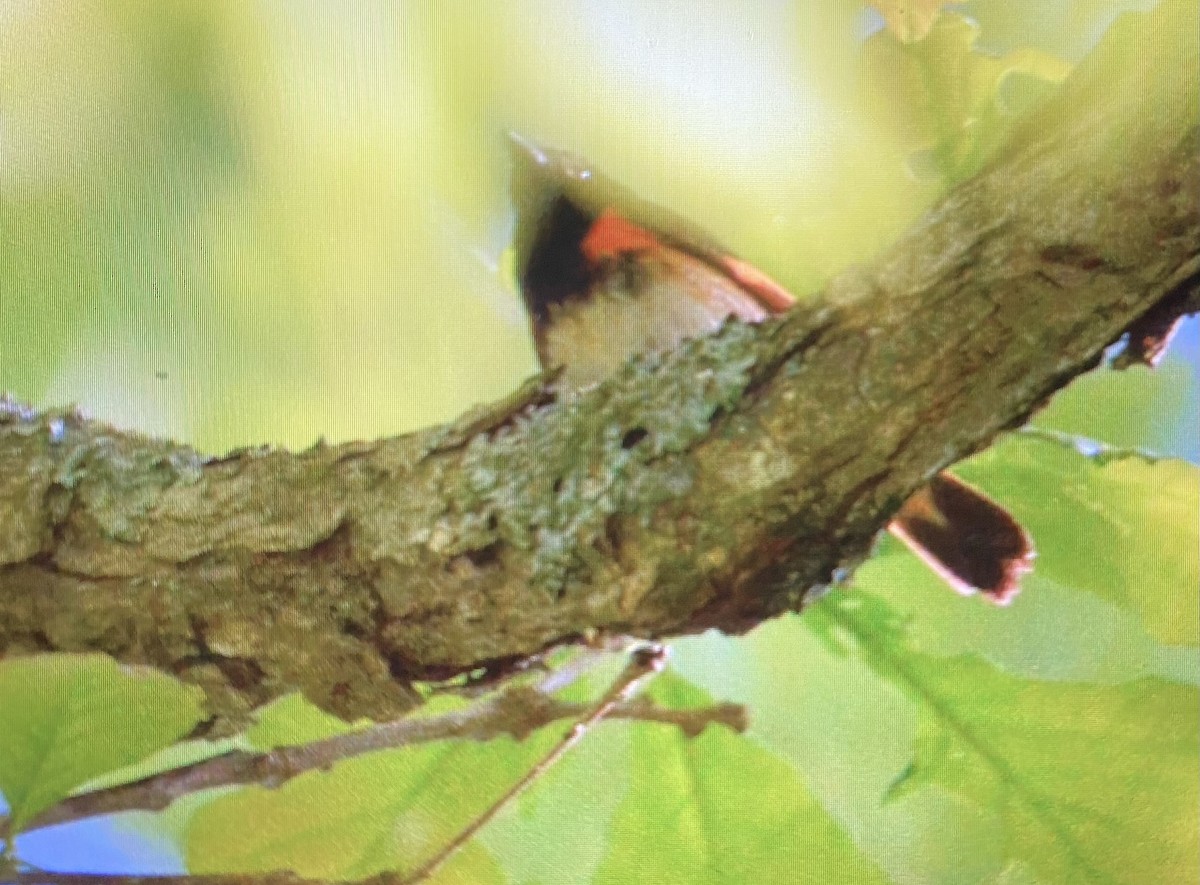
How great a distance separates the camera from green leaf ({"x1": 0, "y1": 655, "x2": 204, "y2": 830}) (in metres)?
0.62

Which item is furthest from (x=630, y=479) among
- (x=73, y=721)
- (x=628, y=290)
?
(x=73, y=721)

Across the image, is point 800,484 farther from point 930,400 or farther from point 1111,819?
point 1111,819

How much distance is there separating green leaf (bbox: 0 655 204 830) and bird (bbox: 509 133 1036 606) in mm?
312

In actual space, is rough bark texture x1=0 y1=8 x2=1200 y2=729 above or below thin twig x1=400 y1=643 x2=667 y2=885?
above

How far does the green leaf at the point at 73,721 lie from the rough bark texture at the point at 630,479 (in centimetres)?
2

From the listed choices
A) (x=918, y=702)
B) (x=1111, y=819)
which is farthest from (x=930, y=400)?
(x=1111, y=819)

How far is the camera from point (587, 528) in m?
0.56

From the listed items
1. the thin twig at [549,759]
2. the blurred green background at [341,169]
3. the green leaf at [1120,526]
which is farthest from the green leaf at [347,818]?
the green leaf at [1120,526]

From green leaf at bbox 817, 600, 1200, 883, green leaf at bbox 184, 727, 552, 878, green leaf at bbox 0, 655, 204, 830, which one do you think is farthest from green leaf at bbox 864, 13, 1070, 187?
green leaf at bbox 0, 655, 204, 830

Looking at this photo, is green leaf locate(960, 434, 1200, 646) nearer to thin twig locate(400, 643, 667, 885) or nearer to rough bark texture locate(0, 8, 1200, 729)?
rough bark texture locate(0, 8, 1200, 729)

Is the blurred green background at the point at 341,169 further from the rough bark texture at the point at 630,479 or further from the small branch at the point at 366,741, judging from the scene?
the small branch at the point at 366,741

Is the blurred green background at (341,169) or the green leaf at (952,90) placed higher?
the blurred green background at (341,169)

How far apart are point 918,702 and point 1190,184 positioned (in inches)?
12.7

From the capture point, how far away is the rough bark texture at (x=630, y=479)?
21.2 inches
